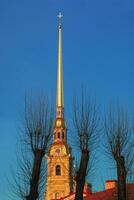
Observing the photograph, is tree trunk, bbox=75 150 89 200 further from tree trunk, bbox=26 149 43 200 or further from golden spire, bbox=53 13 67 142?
golden spire, bbox=53 13 67 142

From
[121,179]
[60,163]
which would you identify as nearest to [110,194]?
[121,179]

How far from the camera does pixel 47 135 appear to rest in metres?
36.4

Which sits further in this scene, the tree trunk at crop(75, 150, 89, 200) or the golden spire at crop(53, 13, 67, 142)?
the golden spire at crop(53, 13, 67, 142)

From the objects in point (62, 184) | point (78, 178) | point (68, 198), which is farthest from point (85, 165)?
point (62, 184)

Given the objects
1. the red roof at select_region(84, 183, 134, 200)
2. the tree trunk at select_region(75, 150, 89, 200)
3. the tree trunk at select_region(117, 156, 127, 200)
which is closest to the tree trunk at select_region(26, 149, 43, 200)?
the tree trunk at select_region(75, 150, 89, 200)

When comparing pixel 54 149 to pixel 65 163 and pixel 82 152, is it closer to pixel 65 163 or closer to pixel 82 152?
pixel 65 163

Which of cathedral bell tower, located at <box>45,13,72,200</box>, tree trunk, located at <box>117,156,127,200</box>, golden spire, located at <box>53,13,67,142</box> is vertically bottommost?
tree trunk, located at <box>117,156,127,200</box>

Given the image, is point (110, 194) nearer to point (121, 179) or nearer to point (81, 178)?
point (121, 179)

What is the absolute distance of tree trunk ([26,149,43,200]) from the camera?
33156 millimetres

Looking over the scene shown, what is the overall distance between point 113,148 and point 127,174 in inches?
83.0

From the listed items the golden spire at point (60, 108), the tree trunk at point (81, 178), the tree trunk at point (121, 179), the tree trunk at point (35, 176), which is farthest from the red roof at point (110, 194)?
the golden spire at point (60, 108)

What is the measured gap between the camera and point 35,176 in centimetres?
3372

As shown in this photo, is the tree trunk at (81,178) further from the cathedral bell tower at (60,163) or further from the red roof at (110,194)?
the cathedral bell tower at (60,163)

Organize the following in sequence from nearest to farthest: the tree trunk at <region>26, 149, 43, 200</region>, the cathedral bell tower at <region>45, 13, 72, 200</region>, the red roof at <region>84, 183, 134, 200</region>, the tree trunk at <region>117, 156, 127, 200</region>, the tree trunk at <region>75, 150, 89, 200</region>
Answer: the tree trunk at <region>26, 149, 43, 200</region> → the tree trunk at <region>75, 150, 89, 200</region> → the tree trunk at <region>117, 156, 127, 200</region> → the red roof at <region>84, 183, 134, 200</region> → the cathedral bell tower at <region>45, 13, 72, 200</region>
